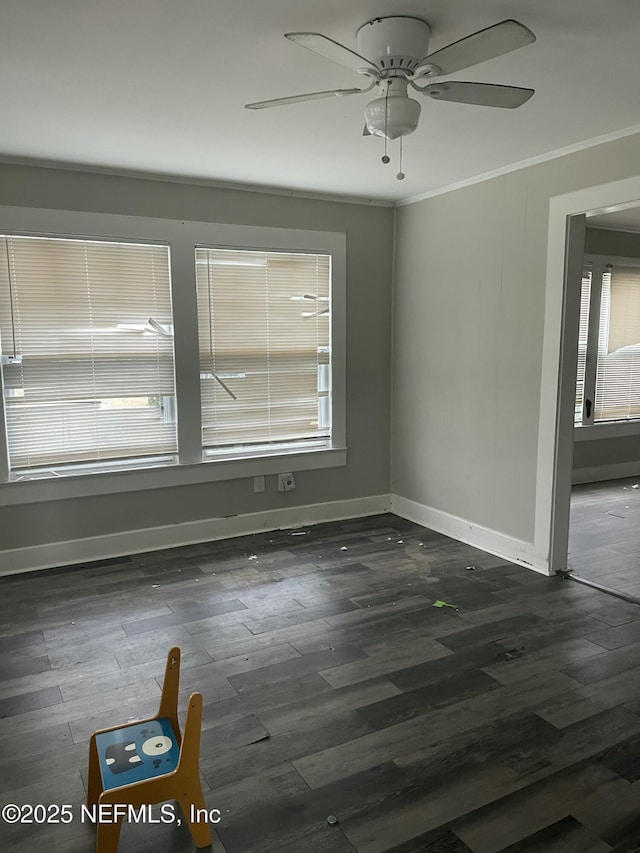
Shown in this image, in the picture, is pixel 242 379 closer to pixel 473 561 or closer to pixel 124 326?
pixel 124 326

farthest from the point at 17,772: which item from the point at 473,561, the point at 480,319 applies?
the point at 480,319

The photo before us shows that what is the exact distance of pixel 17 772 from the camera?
6.90 ft

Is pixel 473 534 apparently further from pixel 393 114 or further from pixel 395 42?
pixel 395 42

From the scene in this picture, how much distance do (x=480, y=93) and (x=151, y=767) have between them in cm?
240

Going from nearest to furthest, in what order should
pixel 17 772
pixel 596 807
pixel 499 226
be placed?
1. pixel 596 807
2. pixel 17 772
3. pixel 499 226

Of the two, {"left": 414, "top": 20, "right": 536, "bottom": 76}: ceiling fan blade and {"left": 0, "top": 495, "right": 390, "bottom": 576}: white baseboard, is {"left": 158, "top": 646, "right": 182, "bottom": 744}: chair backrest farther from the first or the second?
{"left": 0, "top": 495, "right": 390, "bottom": 576}: white baseboard

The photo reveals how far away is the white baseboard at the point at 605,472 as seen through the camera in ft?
20.6

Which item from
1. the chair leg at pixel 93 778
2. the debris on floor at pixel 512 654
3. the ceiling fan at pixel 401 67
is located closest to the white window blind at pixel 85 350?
the ceiling fan at pixel 401 67

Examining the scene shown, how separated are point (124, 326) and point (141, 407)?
542 mm

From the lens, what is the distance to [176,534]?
171 inches

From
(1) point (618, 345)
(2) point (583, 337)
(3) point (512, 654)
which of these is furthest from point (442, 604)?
(1) point (618, 345)

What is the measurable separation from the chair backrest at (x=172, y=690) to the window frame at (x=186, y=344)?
7.38ft

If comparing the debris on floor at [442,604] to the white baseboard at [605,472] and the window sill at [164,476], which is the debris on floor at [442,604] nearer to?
the window sill at [164,476]

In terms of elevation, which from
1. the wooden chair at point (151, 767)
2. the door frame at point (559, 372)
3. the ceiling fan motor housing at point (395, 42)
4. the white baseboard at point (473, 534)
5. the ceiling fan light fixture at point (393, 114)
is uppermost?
the ceiling fan motor housing at point (395, 42)
